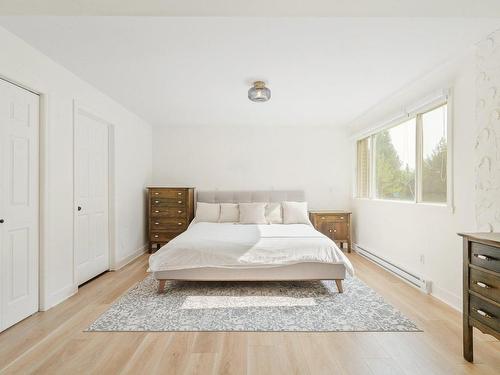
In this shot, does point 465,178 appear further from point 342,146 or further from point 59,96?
point 59,96

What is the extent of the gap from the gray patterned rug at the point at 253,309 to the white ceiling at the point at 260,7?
228 centimetres

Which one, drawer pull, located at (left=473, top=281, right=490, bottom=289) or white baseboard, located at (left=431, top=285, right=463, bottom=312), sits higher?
drawer pull, located at (left=473, top=281, right=490, bottom=289)

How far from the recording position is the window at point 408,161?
10.3 ft

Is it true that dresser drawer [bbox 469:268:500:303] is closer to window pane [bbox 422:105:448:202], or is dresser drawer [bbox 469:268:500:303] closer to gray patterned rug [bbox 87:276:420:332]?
gray patterned rug [bbox 87:276:420:332]

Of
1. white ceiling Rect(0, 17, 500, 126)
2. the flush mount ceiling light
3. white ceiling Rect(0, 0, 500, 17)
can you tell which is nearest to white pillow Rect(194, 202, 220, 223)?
white ceiling Rect(0, 17, 500, 126)

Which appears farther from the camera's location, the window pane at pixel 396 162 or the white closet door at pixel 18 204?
the window pane at pixel 396 162

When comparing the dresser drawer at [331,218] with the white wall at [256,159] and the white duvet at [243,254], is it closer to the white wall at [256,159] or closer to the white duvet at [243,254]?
the white wall at [256,159]

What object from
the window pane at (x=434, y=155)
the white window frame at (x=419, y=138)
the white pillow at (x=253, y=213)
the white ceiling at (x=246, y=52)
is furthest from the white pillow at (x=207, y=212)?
the window pane at (x=434, y=155)

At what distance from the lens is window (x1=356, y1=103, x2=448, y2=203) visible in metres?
3.13

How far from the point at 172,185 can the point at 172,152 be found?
65 centimetres

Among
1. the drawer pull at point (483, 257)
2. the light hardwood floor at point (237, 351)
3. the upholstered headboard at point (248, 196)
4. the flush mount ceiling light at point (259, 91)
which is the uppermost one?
the flush mount ceiling light at point (259, 91)

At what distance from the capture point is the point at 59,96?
288 cm

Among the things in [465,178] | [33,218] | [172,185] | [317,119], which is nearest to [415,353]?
[465,178]

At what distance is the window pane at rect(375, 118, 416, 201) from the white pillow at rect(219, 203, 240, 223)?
2393mm
